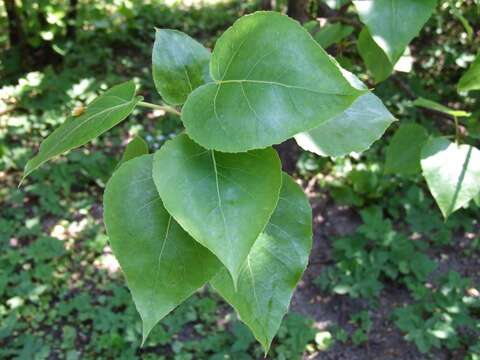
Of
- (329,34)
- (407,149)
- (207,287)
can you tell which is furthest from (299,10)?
(207,287)

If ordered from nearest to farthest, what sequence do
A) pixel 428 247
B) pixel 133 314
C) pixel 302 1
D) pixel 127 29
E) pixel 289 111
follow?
1. pixel 289 111
2. pixel 302 1
3. pixel 133 314
4. pixel 428 247
5. pixel 127 29

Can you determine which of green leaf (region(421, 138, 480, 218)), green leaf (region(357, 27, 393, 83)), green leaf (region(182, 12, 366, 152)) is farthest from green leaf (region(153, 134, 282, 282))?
green leaf (region(357, 27, 393, 83))

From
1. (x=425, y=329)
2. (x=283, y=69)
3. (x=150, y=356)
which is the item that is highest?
(x=283, y=69)

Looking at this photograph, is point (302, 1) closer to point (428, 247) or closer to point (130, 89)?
point (130, 89)

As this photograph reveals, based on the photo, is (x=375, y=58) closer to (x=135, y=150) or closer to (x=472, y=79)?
(x=472, y=79)

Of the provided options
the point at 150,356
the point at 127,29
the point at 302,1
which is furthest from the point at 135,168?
the point at 127,29

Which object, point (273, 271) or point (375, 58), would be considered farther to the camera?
point (375, 58)
